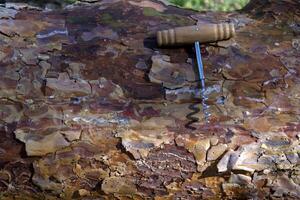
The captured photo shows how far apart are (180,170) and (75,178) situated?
253 millimetres

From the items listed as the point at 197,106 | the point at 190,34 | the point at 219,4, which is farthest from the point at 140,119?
the point at 219,4

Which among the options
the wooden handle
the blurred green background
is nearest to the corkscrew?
the wooden handle

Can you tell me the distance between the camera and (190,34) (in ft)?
5.31

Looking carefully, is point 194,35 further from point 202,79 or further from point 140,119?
point 140,119

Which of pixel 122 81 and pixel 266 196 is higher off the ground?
pixel 122 81

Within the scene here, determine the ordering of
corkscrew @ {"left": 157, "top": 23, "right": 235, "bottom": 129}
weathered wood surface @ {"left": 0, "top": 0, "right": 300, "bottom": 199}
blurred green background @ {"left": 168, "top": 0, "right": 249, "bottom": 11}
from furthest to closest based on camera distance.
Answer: blurred green background @ {"left": 168, "top": 0, "right": 249, "bottom": 11}
corkscrew @ {"left": 157, "top": 23, "right": 235, "bottom": 129}
weathered wood surface @ {"left": 0, "top": 0, "right": 300, "bottom": 199}

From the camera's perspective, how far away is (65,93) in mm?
1533

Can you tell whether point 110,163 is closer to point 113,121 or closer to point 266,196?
point 113,121

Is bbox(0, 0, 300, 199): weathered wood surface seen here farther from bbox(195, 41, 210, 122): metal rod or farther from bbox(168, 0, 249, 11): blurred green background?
bbox(168, 0, 249, 11): blurred green background

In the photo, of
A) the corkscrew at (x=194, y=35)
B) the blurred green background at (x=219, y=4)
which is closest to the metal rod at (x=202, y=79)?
the corkscrew at (x=194, y=35)

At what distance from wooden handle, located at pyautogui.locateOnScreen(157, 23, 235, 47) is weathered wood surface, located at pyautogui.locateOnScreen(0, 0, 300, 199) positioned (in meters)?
0.03

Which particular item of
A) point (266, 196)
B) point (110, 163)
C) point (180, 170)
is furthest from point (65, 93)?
point (266, 196)

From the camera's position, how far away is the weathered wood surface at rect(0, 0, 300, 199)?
1472mm

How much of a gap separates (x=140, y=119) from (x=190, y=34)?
11.0 inches
